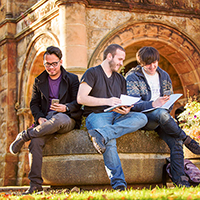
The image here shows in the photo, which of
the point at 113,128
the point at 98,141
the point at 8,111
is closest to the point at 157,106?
the point at 113,128

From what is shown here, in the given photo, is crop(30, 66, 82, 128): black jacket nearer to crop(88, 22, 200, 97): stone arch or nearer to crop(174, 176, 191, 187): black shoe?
crop(174, 176, 191, 187): black shoe

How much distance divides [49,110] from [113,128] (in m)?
1.03

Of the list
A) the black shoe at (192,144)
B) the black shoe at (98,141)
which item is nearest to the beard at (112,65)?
the black shoe at (98,141)

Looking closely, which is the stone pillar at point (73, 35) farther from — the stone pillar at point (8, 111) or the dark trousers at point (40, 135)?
the dark trousers at point (40, 135)

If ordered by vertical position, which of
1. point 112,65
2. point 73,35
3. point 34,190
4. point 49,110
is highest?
point 73,35

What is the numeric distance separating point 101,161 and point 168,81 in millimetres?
1390

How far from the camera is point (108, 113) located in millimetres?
4137

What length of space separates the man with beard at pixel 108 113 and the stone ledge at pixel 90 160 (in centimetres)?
26

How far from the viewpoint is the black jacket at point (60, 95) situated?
14.2ft

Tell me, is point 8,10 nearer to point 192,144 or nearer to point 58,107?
point 58,107

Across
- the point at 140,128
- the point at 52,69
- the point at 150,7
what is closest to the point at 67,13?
the point at 150,7

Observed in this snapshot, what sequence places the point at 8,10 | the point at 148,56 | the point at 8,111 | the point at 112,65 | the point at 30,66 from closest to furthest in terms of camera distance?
1. the point at 112,65
2. the point at 148,56
3. the point at 30,66
4. the point at 8,111
5. the point at 8,10

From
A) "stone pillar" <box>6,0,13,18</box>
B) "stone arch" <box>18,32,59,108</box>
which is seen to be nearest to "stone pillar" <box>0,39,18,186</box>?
"stone arch" <box>18,32,59,108</box>

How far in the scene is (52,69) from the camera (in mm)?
4398
